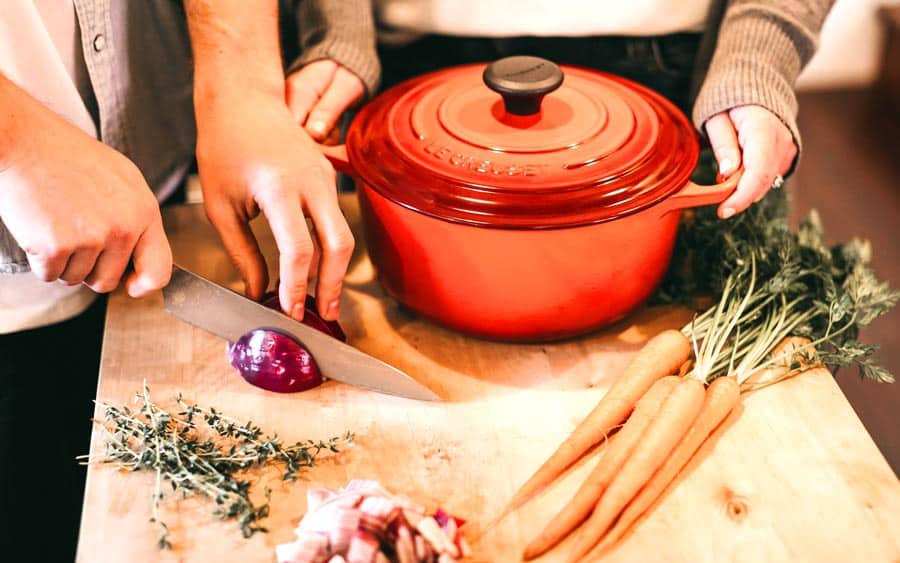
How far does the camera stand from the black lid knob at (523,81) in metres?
0.97

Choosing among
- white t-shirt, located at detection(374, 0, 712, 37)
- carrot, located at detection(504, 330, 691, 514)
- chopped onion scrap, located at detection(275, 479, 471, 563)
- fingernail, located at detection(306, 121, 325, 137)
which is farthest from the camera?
white t-shirt, located at detection(374, 0, 712, 37)

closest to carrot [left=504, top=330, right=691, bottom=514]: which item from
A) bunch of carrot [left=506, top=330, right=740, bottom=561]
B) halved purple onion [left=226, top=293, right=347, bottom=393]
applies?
bunch of carrot [left=506, top=330, right=740, bottom=561]

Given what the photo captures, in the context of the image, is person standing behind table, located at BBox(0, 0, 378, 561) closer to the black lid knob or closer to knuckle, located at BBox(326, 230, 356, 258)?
knuckle, located at BBox(326, 230, 356, 258)

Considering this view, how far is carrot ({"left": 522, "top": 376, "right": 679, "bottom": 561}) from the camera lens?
2.73ft

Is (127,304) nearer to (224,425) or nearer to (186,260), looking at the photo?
(186,260)

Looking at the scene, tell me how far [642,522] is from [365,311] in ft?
1.52

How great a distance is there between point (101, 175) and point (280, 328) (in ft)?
0.82

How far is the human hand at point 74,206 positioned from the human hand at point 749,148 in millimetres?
663

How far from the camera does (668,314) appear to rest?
1.15m

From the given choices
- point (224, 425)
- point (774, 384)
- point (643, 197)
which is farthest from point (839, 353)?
point (224, 425)

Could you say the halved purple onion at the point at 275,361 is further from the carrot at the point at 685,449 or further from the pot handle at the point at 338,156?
the carrot at the point at 685,449

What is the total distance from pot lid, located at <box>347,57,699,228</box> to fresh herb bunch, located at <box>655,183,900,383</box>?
185 mm

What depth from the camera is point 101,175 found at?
0.89 metres

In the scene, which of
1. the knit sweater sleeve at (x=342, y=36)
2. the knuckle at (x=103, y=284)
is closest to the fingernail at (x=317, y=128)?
the knit sweater sleeve at (x=342, y=36)
